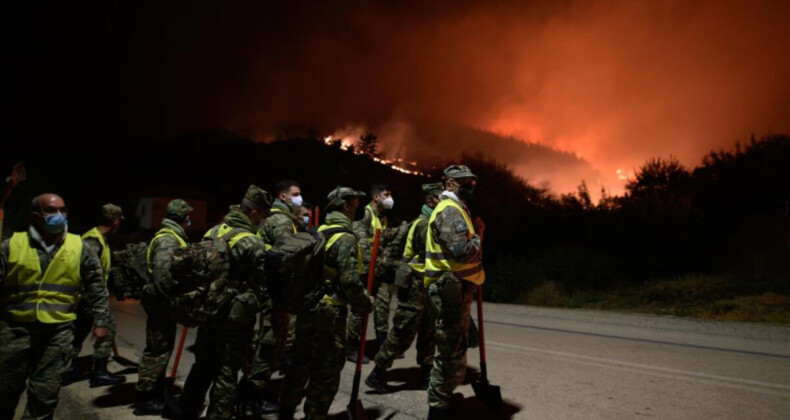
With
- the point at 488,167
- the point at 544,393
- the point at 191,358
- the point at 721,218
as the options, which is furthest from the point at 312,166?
the point at 544,393

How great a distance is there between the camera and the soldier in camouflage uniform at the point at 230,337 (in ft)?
14.7

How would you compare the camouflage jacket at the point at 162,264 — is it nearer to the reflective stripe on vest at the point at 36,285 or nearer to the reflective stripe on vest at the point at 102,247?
the reflective stripe on vest at the point at 36,285

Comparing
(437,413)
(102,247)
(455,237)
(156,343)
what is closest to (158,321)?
(156,343)

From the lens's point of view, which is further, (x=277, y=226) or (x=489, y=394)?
(x=489, y=394)

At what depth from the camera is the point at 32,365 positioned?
428 centimetres

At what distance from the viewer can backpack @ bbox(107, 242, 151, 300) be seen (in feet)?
20.1

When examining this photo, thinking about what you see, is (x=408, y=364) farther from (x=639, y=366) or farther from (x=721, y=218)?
(x=721, y=218)

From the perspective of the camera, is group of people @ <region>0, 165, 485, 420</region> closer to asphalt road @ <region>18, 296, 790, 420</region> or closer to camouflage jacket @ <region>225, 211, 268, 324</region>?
camouflage jacket @ <region>225, 211, 268, 324</region>

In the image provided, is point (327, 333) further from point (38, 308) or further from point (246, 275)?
point (38, 308)

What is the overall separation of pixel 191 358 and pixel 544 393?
4836mm

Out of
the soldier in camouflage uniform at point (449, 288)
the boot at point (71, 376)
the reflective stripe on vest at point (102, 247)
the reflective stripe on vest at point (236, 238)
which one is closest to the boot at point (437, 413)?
the soldier in camouflage uniform at point (449, 288)

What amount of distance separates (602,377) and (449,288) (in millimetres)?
2984

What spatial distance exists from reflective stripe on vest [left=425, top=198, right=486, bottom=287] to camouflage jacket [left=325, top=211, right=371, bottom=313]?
705 millimetres

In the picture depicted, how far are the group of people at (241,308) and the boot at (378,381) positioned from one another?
106 centimetres
